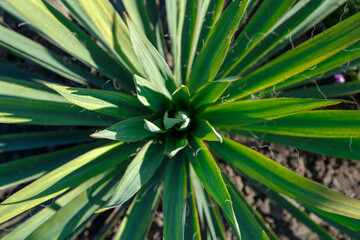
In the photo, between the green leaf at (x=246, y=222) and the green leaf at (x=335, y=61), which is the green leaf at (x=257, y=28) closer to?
the green leaf at (x=335, y=61)

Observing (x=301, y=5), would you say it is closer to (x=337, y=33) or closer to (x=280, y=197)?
(x=337, y=33)

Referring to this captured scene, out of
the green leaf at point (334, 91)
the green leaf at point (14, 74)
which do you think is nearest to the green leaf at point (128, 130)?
the green leaf at point (14, 74)

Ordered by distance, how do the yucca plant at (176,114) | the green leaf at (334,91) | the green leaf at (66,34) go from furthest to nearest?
the green leaf at (334,91), the green leaf at (66,34), the yucca plant at (176,114)

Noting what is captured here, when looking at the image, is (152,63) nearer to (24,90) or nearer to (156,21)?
(156,21)

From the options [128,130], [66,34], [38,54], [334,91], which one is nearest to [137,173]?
[128,130]

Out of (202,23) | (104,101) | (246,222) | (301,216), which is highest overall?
(202,23)
